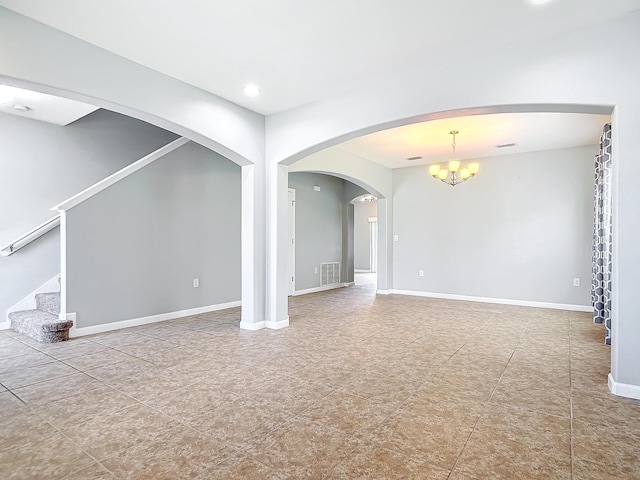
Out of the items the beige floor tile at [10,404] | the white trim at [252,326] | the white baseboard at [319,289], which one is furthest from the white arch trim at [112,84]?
the white baseboard at [319,289]

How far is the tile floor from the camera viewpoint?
1.75 meters

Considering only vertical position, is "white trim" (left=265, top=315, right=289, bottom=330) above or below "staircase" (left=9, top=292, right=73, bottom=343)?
below

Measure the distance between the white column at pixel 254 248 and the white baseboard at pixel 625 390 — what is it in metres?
3.48

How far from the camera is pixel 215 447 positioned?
188cm

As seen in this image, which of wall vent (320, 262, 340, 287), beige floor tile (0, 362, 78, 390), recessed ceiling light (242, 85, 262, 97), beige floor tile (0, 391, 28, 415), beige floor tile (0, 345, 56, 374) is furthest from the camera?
wall vent (320, 262, 340, 287)

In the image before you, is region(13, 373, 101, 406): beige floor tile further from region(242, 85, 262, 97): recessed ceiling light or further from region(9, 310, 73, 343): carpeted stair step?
region(242, 85, 262, 97): recessed ceiling light

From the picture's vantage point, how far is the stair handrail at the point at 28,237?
442 centimetres

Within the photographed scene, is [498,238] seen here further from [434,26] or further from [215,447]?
[215,447]

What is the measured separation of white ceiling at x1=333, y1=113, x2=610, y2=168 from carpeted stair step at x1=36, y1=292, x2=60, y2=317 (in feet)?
14.9

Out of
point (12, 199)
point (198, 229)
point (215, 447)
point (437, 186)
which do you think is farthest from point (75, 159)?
point (437, 186)

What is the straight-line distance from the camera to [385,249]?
746cm

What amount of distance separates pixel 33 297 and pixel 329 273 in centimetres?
542

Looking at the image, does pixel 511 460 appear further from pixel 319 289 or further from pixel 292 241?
pixel 319 289

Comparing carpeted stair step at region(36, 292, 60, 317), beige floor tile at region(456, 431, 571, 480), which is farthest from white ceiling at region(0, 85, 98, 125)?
beige floor tile at region(456, 431, 571, 480)
